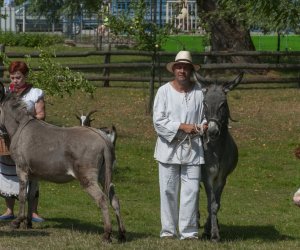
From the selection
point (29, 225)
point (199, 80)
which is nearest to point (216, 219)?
point (199, 80)

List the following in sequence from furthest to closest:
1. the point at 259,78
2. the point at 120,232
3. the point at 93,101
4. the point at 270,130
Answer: the point at 259,78, the point at 93,101, the point at 270,130, the point at 120,232

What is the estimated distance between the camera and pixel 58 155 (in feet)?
36.7

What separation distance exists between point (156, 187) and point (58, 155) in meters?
6.10

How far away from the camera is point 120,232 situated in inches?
435

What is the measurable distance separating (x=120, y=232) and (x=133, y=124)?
12301 mm

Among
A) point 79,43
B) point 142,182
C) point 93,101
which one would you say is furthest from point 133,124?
point 79,43

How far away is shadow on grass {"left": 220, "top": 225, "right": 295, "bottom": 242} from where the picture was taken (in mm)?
12157

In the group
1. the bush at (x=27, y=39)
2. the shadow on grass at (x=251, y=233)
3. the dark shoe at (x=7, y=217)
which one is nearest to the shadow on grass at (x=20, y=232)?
the dark shoe at (x=7, y=217)

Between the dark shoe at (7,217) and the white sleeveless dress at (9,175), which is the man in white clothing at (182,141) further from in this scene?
the dark shoe at (7,217)

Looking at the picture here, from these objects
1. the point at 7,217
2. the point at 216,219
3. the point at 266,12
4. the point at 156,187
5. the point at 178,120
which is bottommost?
the point at 156,187

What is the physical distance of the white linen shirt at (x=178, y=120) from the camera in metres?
11.4

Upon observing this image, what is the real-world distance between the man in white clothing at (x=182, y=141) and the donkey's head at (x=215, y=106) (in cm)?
8

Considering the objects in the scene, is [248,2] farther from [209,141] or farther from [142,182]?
[209,141]

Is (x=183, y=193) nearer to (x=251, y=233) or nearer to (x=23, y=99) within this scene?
(x=251, y=233)
